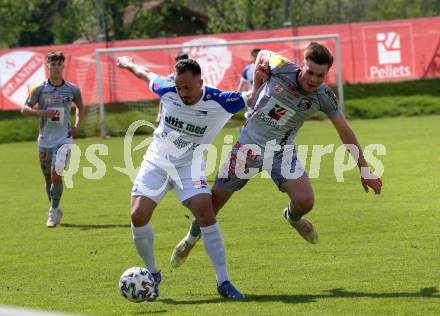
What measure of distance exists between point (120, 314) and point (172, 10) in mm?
48305

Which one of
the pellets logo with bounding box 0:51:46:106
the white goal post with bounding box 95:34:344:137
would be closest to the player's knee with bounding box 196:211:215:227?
the white goal post with bounding box 95:34:344:137

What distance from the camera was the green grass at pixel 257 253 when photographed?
25.0 feet

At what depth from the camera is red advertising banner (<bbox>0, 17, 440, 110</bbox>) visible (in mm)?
28734

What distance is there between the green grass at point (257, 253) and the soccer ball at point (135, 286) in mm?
94

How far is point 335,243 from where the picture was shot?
404 inches

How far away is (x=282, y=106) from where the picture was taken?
27.8 feet

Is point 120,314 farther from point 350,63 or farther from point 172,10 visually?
point 172,10

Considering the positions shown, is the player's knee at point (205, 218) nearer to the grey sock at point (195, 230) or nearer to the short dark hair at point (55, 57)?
the grey sock at point (195, 230)

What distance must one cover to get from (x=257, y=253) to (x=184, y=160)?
223 cm

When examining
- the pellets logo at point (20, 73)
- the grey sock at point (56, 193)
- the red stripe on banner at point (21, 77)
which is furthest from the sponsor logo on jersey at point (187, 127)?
the red stripe on banner at point (21, 77)

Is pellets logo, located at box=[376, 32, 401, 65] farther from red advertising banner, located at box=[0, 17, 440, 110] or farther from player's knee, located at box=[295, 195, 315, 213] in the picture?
player's knee, located at box=[295, 195, 315, 213]

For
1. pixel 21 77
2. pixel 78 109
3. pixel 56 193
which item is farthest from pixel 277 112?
pixel 21 77

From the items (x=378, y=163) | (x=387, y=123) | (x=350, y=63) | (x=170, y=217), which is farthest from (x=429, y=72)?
(x=170, y=217)

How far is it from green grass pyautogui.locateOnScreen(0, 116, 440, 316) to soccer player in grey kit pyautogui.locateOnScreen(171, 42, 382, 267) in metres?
0.70
